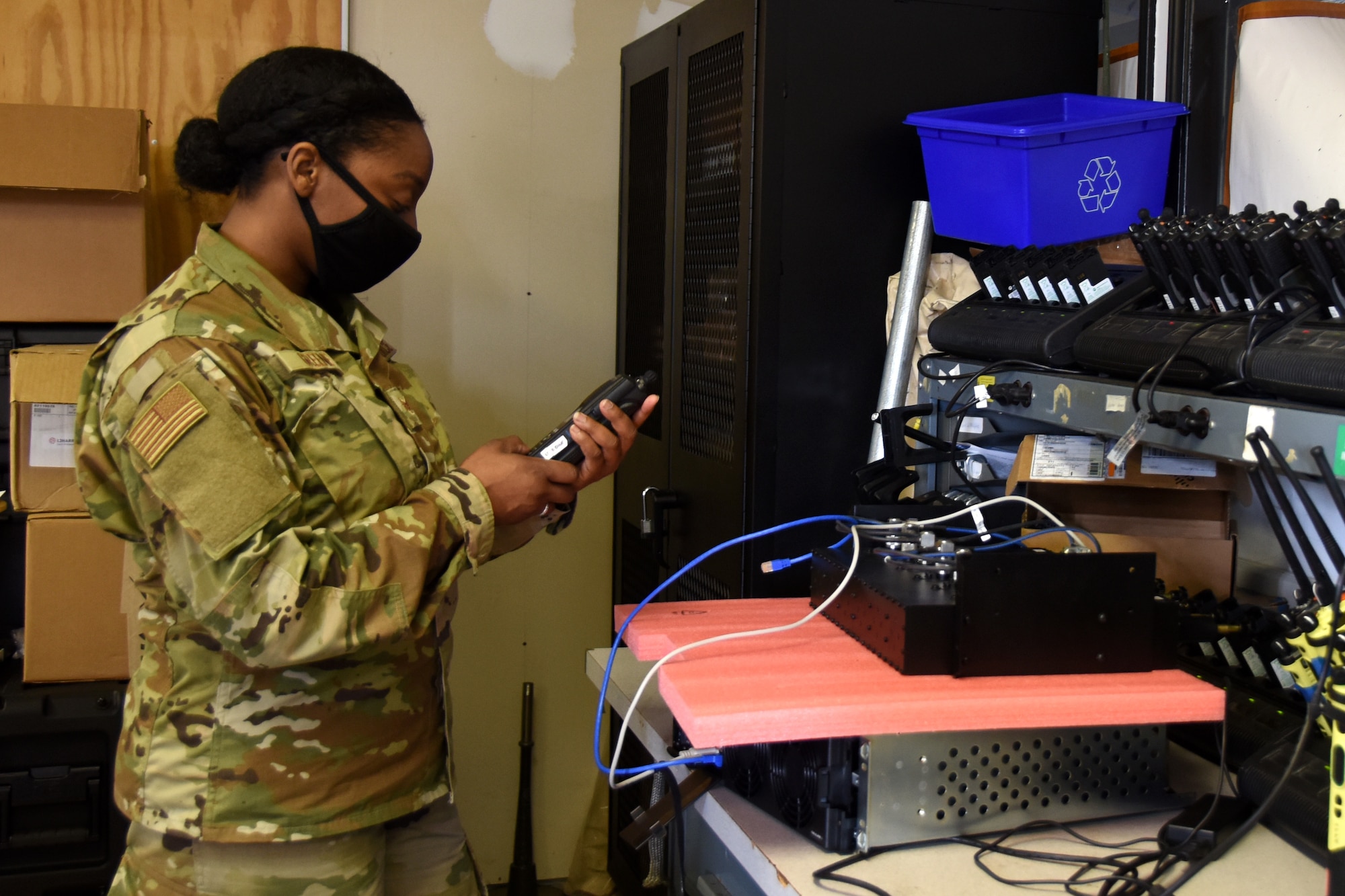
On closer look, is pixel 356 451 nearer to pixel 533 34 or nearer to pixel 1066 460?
pixel 1066 460

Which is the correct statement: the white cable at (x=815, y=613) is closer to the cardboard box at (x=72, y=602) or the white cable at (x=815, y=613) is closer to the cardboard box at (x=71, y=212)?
the cardboard box at (x=72, y=602)

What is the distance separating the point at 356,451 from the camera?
1344 millimetres

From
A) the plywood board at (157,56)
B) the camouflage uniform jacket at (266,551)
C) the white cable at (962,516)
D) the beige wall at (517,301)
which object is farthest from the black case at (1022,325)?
the plywood board at (157,56)

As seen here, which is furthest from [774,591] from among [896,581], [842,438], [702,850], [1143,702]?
[1143,702]

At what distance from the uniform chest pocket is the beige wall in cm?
134

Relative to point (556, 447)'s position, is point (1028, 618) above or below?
below

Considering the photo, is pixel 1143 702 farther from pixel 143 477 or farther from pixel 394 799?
pixel 143 477

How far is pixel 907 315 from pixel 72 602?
159 centimetres

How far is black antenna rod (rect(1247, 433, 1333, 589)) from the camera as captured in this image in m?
1.04

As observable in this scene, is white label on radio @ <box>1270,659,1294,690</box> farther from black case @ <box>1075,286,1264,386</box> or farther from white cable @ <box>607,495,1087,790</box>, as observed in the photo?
black case @ <box>1075,286,1264,386</box>

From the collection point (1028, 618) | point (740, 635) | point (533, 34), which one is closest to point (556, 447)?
point (740, 635)

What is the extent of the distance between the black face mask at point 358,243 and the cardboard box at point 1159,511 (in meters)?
0.85

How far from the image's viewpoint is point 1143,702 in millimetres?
1133

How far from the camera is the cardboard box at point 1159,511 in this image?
1.51 m
